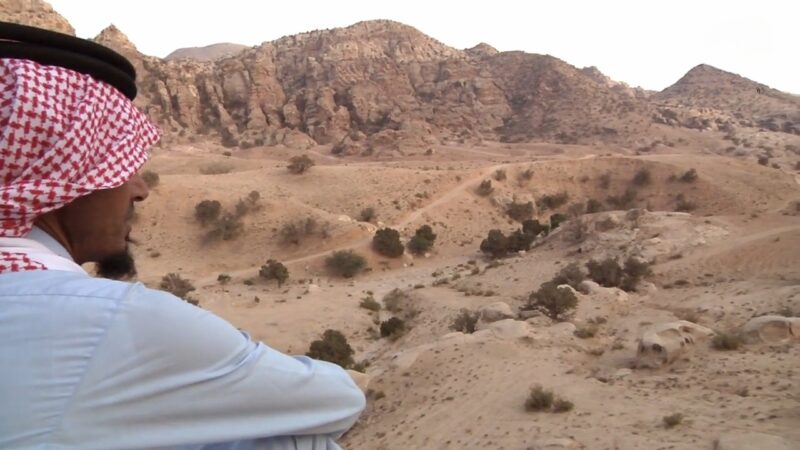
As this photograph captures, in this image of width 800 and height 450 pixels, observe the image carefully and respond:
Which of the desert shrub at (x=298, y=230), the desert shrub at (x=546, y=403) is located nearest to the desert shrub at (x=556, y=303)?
the desert shrub at (x=546, y=403)

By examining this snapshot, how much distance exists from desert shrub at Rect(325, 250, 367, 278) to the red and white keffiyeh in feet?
60.8

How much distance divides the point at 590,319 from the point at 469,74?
180 feet

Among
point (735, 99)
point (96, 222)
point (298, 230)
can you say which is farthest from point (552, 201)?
point (735, 99)

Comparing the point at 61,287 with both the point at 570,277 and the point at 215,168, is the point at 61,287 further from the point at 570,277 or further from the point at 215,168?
the point at 215,168

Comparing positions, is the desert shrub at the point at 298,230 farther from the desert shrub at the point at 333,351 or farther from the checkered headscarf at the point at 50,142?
the checkered headscarf at the point at 50,142

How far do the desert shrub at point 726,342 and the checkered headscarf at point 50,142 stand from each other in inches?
341

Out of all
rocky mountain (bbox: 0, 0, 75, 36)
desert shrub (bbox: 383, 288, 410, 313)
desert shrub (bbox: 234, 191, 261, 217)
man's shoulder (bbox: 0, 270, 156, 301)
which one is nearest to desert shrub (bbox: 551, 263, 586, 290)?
desert shrub (bbox: 383, 288, 410, 313)

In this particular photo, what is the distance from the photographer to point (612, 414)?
653cm

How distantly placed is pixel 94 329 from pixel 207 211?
23534mm

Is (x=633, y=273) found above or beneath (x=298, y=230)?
above

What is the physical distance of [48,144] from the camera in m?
1.30

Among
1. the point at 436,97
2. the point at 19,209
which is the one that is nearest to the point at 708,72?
the point at 436,97

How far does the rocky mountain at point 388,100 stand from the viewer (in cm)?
4991

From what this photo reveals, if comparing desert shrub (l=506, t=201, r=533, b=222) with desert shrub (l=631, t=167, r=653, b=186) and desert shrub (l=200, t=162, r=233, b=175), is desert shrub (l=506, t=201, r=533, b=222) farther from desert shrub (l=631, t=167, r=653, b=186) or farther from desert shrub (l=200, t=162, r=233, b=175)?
desert shrub (l=200, t=162, r=233, b=175)
